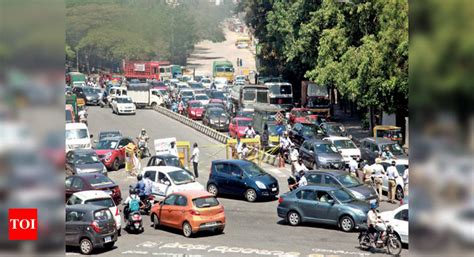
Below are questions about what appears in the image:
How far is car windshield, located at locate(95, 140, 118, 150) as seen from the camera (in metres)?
33.9

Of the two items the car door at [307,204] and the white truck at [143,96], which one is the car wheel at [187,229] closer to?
the car door at [307,204]

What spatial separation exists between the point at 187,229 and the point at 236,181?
18.8ft

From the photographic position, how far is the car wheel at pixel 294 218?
21.8m

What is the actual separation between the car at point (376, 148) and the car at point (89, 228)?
16.6m

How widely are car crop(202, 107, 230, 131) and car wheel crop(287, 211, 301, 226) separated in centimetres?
2596

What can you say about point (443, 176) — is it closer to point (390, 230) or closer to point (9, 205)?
point (9, 205)

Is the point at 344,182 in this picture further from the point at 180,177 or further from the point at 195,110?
the point at 195,110

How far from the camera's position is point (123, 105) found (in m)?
56.6

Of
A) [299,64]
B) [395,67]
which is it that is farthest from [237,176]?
[299,64]

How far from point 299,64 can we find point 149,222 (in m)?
41.2

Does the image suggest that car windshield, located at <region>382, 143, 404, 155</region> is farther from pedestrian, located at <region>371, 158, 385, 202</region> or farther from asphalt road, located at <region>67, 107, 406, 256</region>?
asphalt road, located at <region>67, 107, 406, 256</region>

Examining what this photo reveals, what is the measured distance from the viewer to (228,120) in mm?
47875

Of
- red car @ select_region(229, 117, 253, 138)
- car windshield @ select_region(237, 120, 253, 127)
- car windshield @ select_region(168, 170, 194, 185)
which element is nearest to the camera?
car windshield @ select_region(168, 170, 194, 185)

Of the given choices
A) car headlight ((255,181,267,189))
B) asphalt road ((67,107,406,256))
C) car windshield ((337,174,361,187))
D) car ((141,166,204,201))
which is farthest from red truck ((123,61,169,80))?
car windshield ((337,174,361,187))
